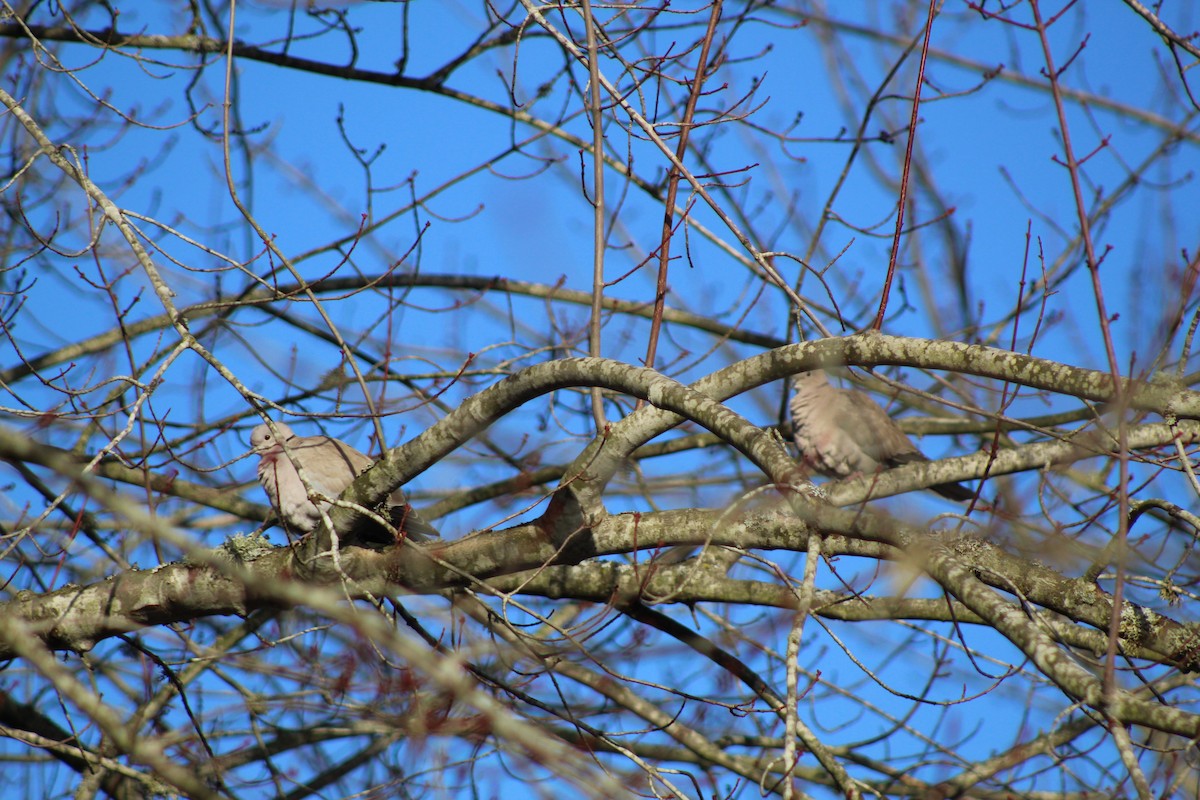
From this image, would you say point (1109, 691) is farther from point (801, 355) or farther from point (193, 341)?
point (193, 341)

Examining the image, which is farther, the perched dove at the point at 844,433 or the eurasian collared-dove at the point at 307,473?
the perched dove at the point at 844,433

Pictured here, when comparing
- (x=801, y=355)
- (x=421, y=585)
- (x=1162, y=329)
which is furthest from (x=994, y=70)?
(x=421, y=585)

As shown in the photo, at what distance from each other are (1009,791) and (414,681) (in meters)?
2.24

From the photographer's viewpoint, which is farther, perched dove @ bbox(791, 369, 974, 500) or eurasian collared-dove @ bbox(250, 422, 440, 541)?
perched dove @ bbox(791, 369, 974, 500)

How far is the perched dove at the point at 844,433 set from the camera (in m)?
5.66

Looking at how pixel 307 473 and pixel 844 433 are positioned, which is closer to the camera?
pixel 307 473

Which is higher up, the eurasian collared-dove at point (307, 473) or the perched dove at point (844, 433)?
the perched dove at point (844, 433)

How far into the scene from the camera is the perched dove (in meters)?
5.66

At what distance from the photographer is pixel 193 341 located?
288 centimetres

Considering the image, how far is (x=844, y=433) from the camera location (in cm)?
583

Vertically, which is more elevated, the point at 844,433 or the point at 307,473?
the point at 844,433

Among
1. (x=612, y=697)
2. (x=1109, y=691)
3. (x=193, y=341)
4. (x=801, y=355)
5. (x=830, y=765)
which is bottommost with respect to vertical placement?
(x=1109, y=691)

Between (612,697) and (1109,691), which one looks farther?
(612,697)

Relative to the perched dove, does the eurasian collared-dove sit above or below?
below
